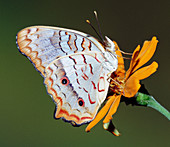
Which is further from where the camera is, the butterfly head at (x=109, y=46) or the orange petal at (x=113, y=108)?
the butterfly head at (x=109, y=46)

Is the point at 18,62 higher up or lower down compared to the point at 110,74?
lower down

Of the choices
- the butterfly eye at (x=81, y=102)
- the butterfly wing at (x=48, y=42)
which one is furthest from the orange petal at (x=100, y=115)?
the butterfly wing at (x=48, y=42)

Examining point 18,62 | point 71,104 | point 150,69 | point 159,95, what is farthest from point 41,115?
point 150,69

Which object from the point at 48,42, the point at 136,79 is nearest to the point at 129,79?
the point at 136,79

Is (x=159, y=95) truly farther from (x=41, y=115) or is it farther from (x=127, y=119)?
(x=41, y=115)

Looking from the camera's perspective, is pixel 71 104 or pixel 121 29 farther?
pixel 121 29

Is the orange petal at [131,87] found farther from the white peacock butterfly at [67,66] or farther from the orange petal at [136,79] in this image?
the white peacock butterfly at [67,66]

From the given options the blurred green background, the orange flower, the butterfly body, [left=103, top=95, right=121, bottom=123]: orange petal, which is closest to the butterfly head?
the butterfly body
